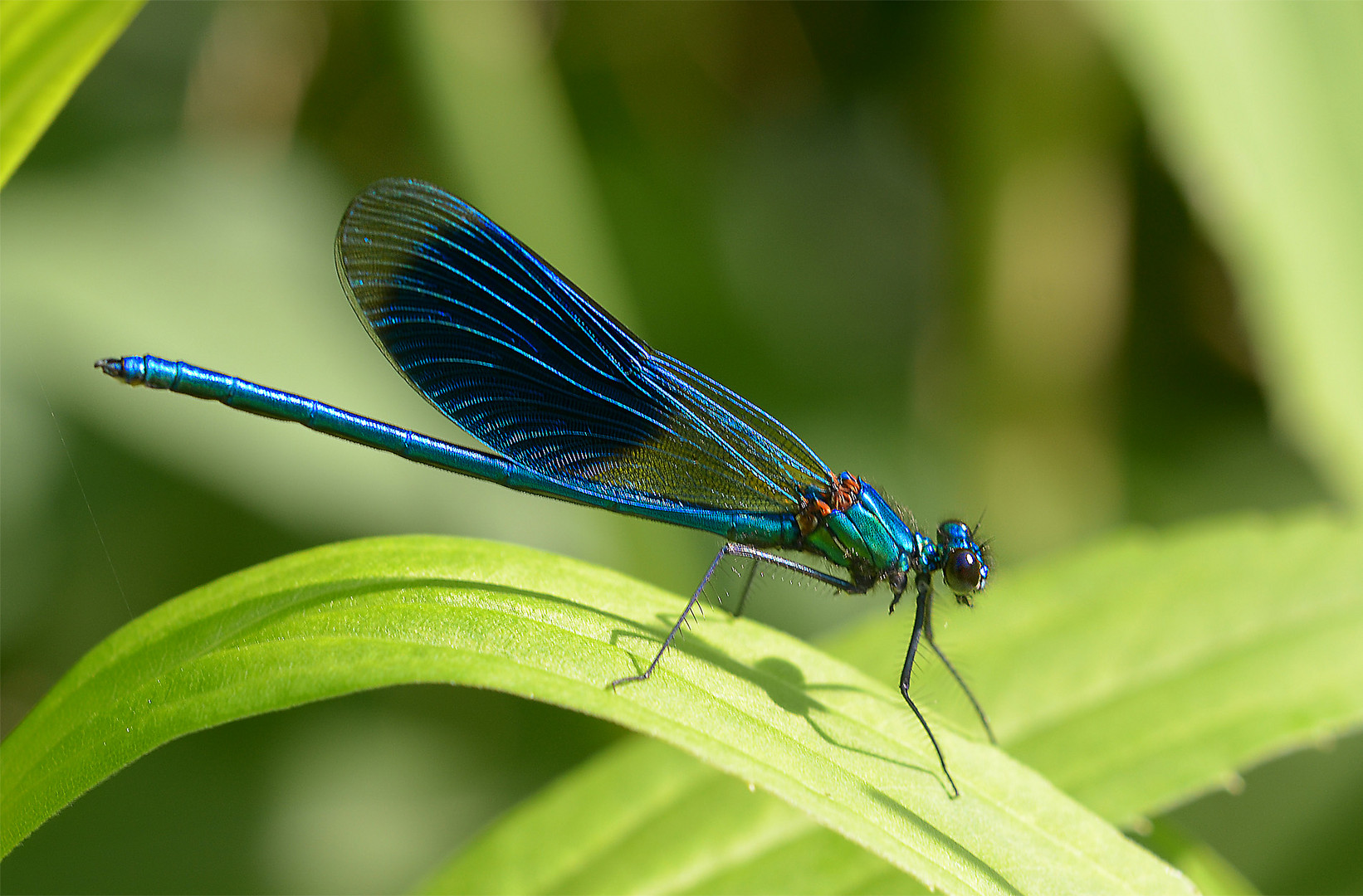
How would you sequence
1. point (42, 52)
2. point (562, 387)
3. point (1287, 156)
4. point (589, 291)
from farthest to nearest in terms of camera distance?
point (589, 291) < point (1287, 156) < point (562, 387) < point (42, 52)

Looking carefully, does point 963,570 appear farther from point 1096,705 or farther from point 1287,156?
point 1287,156

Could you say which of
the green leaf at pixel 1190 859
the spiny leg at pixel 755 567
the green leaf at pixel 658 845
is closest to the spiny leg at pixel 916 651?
the spiny leg at pixel 755 567

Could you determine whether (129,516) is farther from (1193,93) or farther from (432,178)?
(1193,93)

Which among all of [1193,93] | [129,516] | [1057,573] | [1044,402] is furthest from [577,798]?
[1044,402]

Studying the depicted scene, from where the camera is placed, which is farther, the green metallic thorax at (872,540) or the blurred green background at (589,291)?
the blurred green background at (589,291)

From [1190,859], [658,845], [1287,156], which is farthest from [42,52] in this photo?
[1287,156]

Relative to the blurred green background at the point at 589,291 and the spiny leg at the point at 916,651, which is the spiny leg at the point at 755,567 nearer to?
the spiny leg at the point at 916,651
